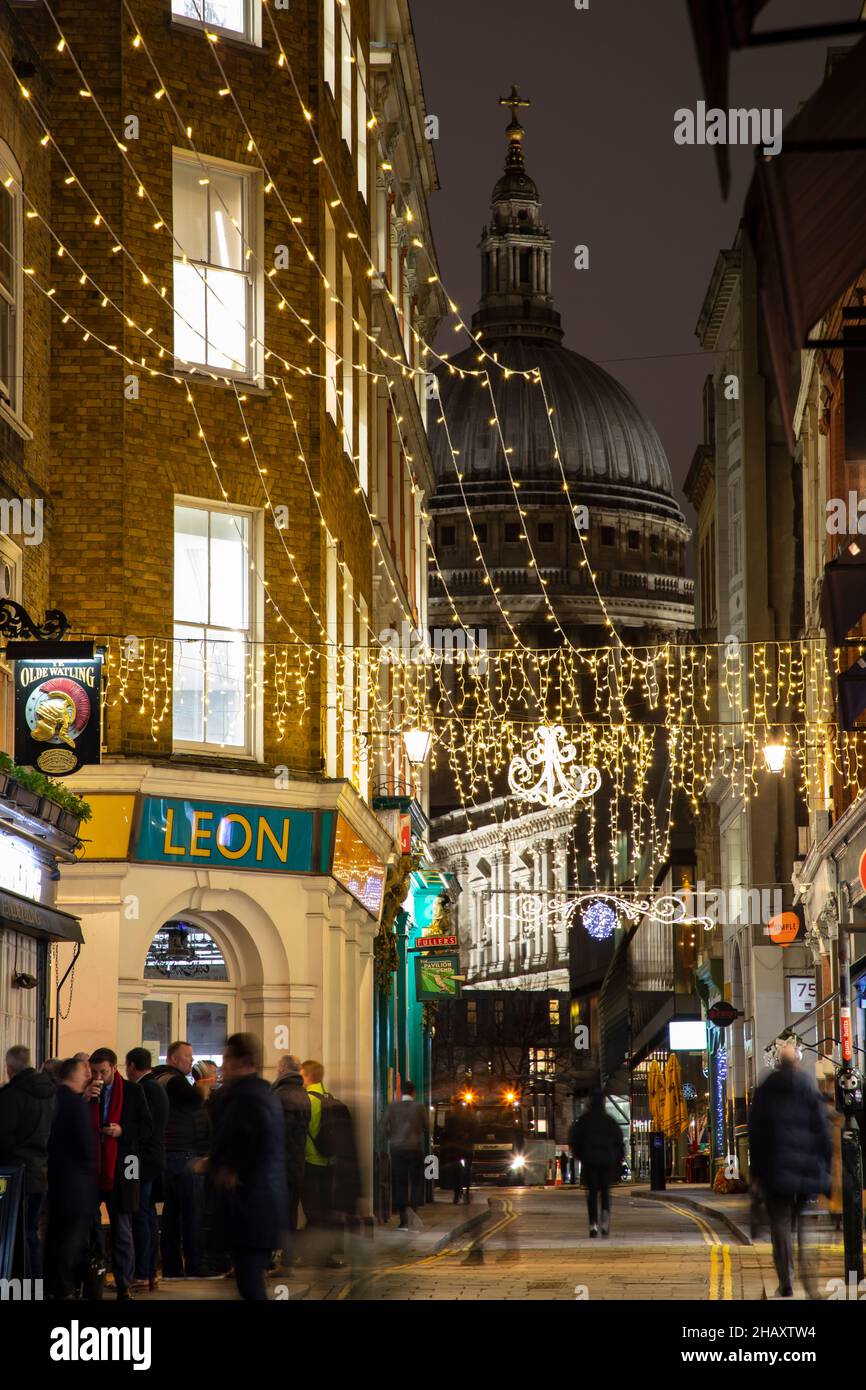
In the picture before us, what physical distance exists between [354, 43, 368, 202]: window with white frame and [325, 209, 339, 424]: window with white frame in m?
4.32

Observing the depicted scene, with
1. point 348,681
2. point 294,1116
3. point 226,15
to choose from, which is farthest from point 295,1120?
point 226,15

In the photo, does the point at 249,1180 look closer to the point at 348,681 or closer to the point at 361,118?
the point at 348,681

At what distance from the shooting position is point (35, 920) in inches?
738

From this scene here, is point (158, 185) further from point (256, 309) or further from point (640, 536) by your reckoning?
point (640, 536)

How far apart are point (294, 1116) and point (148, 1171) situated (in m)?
1.62

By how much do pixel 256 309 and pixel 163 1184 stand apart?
34.6 ft

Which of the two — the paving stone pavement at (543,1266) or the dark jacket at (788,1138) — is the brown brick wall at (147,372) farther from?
the dark jacket at (788,1138)

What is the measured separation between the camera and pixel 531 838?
112438 mm

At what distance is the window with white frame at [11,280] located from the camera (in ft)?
69.3

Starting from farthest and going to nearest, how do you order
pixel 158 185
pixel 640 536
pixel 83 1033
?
pixel 640 536 → pixel 158 185 → pixel 83 1033

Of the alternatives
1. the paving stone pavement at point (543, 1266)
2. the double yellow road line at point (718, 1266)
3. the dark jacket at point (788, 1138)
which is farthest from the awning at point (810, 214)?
the dark jacket at point (788, 1138)

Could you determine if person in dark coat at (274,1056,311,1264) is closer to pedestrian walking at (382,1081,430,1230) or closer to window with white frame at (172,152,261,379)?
pedestrian walking at (382,1081,430,1230)

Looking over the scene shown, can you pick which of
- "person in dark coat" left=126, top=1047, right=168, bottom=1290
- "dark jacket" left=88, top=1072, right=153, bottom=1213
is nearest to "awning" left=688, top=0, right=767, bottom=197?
"dark jacket" left=88, top=1072, right=153, bottom=1213
